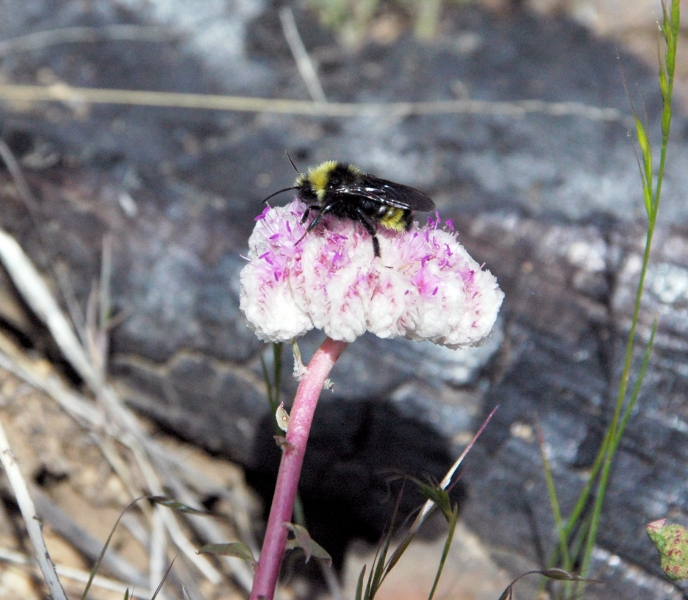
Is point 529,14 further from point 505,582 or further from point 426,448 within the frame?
point 505,582

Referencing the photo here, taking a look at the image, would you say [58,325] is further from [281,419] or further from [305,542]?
[305,542]

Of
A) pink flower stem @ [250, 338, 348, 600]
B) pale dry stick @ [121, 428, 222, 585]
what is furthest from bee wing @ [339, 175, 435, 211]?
pale dry stick @ [121, 428, 222, 585]

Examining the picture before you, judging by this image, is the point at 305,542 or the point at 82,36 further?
the point at 82,36

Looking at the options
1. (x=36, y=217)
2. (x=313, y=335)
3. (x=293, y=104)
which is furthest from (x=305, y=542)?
(x=293, y=104)

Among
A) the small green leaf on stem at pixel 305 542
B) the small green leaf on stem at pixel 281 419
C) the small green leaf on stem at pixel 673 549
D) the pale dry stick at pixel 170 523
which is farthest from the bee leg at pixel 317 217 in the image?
the pale dry stick at pixel 170 523

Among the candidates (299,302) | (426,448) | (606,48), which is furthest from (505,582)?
(606,48)

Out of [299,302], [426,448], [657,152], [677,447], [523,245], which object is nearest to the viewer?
[299,302]

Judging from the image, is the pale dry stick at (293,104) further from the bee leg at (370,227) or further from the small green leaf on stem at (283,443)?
the small green leaf on stem at (283,443)
